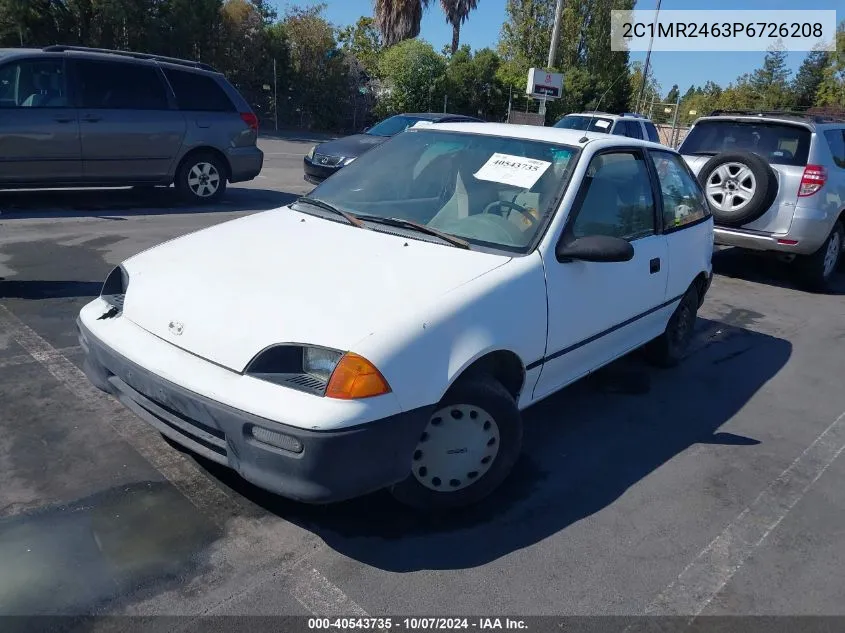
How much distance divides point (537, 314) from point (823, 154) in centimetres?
589

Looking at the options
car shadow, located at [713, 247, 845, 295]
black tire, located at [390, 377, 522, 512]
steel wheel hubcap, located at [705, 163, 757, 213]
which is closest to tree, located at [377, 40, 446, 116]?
car shadow, located at [713, 247, 845, 295]

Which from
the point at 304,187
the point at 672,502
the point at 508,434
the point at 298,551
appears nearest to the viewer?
the point at 298,551

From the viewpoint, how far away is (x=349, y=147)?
11852 millimetres

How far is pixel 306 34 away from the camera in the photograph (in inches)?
1110

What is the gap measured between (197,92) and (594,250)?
781cm

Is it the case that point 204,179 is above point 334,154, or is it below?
below

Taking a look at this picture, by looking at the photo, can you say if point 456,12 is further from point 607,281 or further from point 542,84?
point 607,281

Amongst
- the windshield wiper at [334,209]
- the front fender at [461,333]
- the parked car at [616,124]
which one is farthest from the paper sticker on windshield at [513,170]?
the parked car at [616,124]

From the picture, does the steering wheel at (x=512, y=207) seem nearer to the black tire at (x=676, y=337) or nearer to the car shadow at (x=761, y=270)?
the black tire at (x=676, y=337)

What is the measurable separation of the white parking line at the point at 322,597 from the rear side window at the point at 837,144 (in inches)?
298

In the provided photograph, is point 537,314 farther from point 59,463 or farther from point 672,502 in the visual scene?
point 59,463

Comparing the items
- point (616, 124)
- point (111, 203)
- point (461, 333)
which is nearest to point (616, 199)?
point (461, 333)

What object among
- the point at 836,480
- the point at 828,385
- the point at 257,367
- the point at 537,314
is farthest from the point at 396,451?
the point at 828,385

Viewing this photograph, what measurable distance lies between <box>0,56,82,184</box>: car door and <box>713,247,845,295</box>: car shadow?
8019 millimetres
